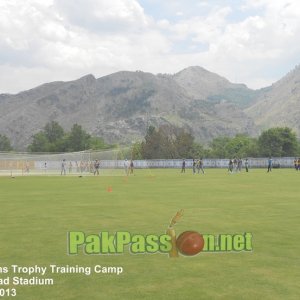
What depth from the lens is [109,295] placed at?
781cm

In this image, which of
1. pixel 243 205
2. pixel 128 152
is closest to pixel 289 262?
pixel 243 205

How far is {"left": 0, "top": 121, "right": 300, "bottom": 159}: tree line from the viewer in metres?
126

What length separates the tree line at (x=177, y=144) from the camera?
125875 millimetres

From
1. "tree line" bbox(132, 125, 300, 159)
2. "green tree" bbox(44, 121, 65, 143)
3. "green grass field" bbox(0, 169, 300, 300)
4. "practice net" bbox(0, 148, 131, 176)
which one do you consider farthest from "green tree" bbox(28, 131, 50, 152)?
"green grass field" bbox(0, 169, 300, 300)

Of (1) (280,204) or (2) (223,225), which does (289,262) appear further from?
(1) (280,204)

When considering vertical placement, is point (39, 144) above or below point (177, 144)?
above

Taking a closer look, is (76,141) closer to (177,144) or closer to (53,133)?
(53,133)

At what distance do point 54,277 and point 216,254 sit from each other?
145 inches

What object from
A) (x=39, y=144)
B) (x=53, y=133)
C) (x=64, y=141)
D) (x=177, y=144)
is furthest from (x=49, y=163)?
(x=53, y=133)

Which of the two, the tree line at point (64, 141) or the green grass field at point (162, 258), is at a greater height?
the tree line at point (64, 141)

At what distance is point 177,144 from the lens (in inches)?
5719

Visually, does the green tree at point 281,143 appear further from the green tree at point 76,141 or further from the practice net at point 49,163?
the green tree at point 76,141

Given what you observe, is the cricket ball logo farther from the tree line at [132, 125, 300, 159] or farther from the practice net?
the tree line at [132, 125, 300, 159]

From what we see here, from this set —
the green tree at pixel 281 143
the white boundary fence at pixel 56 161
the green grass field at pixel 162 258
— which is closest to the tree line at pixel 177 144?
the green tree at pixel 281 143
